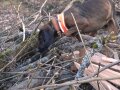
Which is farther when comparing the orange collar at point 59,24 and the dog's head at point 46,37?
the orange collar at point 59,24

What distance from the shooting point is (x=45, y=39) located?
15.7ft

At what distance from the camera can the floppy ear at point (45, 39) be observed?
4.69 m

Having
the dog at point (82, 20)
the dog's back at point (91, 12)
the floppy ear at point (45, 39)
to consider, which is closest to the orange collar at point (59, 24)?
the dog at point (82, 20)

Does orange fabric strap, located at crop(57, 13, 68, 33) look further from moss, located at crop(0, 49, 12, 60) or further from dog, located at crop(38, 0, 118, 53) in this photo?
moss, located at crop(0, 49, 12, 60)

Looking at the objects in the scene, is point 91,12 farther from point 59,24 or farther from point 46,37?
point 46,37

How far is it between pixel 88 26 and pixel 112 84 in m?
1.84

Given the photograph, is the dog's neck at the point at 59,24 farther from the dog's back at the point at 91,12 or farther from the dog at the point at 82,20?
the dog's back at the point at 91,12

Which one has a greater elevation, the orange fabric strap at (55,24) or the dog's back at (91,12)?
the orange fabric strap at (55,24)

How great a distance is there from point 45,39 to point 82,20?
0.91 m

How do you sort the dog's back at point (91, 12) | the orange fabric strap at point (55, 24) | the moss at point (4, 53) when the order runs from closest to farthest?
the moss at point (4, 53), the orange fabric strap at point (55, 24), the dog's back at point (91, 12)

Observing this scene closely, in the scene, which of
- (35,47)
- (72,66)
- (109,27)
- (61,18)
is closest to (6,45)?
(35,47)

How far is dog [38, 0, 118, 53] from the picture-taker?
195 inches

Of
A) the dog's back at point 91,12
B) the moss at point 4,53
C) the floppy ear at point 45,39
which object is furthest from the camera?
the dog's back at point 91,12

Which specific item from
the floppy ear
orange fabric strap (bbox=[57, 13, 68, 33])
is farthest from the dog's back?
the floppy ear
